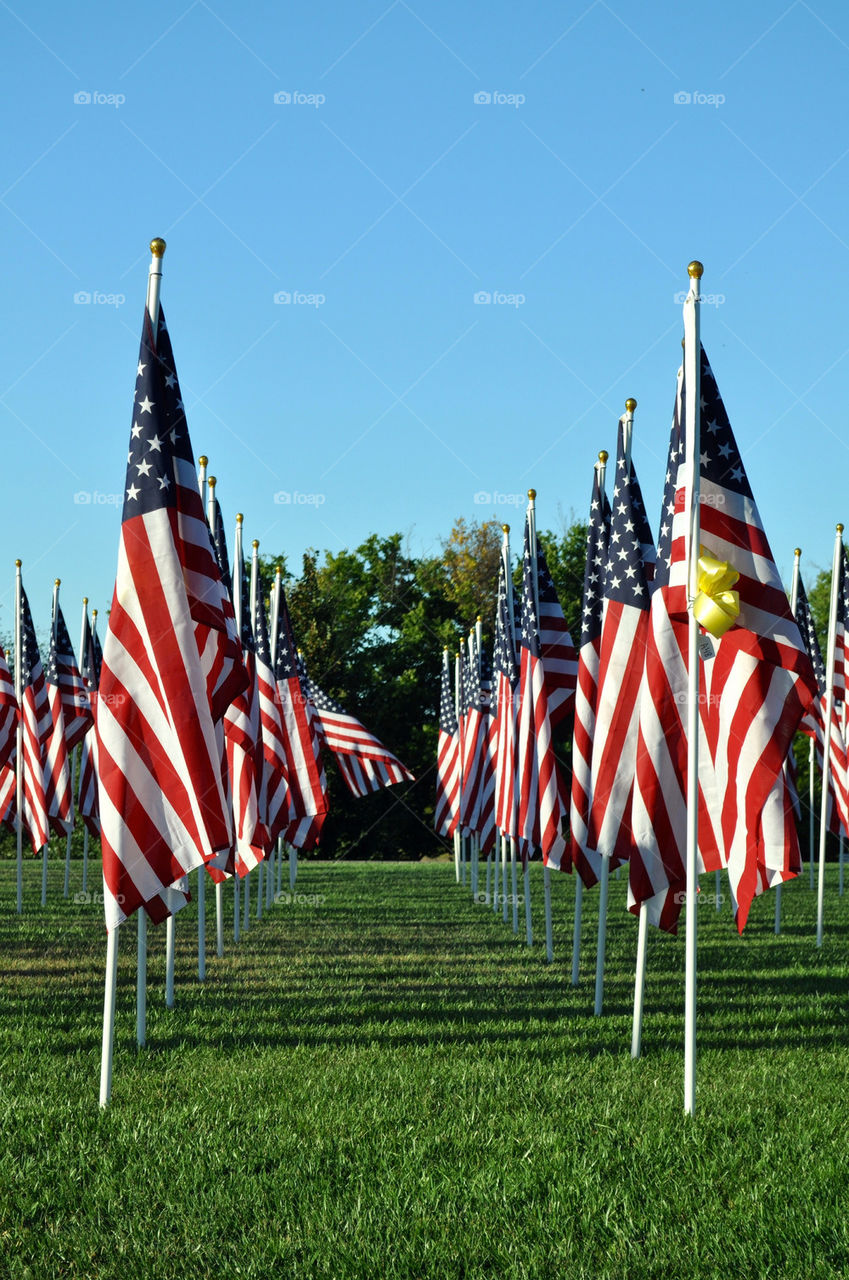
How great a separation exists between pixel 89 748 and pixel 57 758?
12.3 feet

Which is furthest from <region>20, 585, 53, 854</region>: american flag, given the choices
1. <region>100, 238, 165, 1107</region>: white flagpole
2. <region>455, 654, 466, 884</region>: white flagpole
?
<region>100, 238, 165, 1107</region>: white flagpole

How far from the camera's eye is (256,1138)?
23.3 ft

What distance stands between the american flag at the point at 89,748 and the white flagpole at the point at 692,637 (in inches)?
652

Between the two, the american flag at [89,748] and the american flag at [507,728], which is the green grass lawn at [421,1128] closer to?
the american flag at [507,728]

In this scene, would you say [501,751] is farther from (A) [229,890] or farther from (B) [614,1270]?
(B) [614,1270]

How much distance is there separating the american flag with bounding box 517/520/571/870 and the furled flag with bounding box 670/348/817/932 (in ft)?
14.4

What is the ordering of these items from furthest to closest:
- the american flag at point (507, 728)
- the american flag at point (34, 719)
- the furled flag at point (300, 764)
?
the furled flag at point (300, 764), the american flag at point (34, 719), the american flag at point (507, 728)

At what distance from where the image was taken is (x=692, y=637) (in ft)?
26.4

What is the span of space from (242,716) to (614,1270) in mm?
10153

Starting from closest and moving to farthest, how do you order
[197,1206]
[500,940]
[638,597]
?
[197,1206]
[638,597]
[500,940]

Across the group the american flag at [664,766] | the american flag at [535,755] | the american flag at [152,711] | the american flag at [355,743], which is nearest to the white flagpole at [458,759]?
the american flag at [355,743]

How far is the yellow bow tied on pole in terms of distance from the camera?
791cm

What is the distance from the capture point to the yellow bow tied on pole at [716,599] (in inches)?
311

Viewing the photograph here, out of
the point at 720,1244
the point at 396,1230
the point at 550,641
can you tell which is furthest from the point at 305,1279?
the point at 550,641
